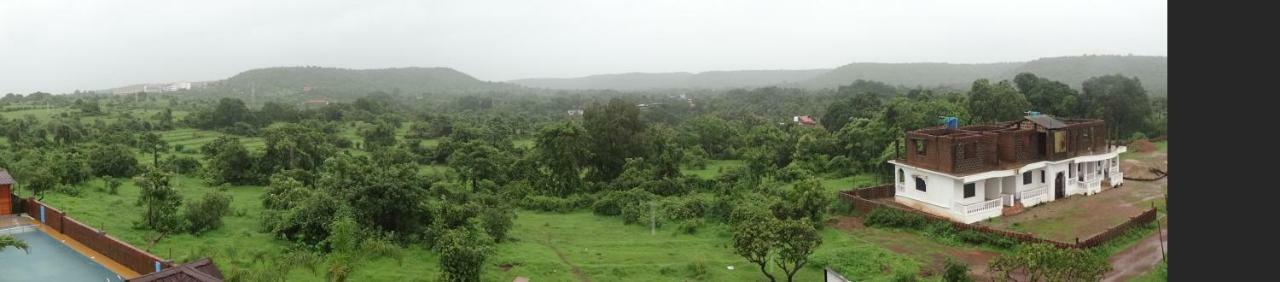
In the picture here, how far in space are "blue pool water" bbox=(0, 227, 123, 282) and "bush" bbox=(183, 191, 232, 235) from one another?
2.92 m

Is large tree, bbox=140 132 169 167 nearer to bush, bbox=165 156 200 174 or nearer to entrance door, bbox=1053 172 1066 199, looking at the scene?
bush, bbox=165 156 200 174

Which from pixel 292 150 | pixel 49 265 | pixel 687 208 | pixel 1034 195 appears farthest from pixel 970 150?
pixel 292 150

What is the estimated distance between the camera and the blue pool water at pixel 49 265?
17984mm

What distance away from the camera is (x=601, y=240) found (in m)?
24.0

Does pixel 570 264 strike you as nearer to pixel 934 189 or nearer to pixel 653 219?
pixel 653 219

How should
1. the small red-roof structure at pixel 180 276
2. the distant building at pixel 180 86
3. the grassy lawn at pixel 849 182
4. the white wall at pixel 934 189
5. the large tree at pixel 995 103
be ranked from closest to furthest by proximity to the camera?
the small red-roof structure at pixel 180 276, the white wall at pixel 934 189, the grassy lawn at pixel 849 182, the large tree at pixel 995 103, the distant building at pixel 180 86

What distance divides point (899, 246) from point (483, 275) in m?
10.9

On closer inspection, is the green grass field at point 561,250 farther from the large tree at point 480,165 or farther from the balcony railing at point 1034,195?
the large tree at point 480,165

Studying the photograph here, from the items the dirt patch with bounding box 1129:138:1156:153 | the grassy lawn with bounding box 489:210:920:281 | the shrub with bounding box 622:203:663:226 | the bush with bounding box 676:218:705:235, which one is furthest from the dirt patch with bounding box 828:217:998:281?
the dirt patch with bounding box 1129:138:1156:153

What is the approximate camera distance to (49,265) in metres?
19.0

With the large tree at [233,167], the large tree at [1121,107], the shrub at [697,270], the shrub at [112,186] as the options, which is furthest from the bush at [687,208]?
the large tree at [1121,107]

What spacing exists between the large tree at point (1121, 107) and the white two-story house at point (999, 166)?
16.0 metres

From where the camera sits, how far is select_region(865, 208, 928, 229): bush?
24.1 metres

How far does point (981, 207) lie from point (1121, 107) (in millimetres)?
25486
